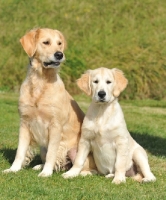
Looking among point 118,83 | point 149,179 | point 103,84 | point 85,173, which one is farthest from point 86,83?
point 149,179

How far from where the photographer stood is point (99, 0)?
1550cm

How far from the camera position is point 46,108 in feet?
19.1

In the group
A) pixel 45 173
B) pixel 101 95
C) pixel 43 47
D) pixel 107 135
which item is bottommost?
pixel 45 173

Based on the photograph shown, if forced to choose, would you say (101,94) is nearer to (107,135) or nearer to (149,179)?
(107,135)

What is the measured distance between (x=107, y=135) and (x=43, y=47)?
1136mm

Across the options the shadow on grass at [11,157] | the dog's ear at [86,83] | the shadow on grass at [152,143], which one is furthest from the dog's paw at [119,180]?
the shadow on grass at [152,143]

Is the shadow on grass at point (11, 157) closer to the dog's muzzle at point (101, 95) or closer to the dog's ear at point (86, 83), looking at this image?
the dog's ear at point (86, 83)

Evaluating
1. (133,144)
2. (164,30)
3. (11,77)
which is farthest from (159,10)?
(133,144)

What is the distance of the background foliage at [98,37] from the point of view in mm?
12930

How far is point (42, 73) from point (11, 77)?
7171 mm

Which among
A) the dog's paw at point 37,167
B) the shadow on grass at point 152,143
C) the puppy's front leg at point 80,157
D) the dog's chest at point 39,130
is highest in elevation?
the dog's chest at point 39,130

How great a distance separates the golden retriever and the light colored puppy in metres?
0.24

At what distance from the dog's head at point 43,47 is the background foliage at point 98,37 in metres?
6.73

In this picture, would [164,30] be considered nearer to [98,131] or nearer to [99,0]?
[99,0]
